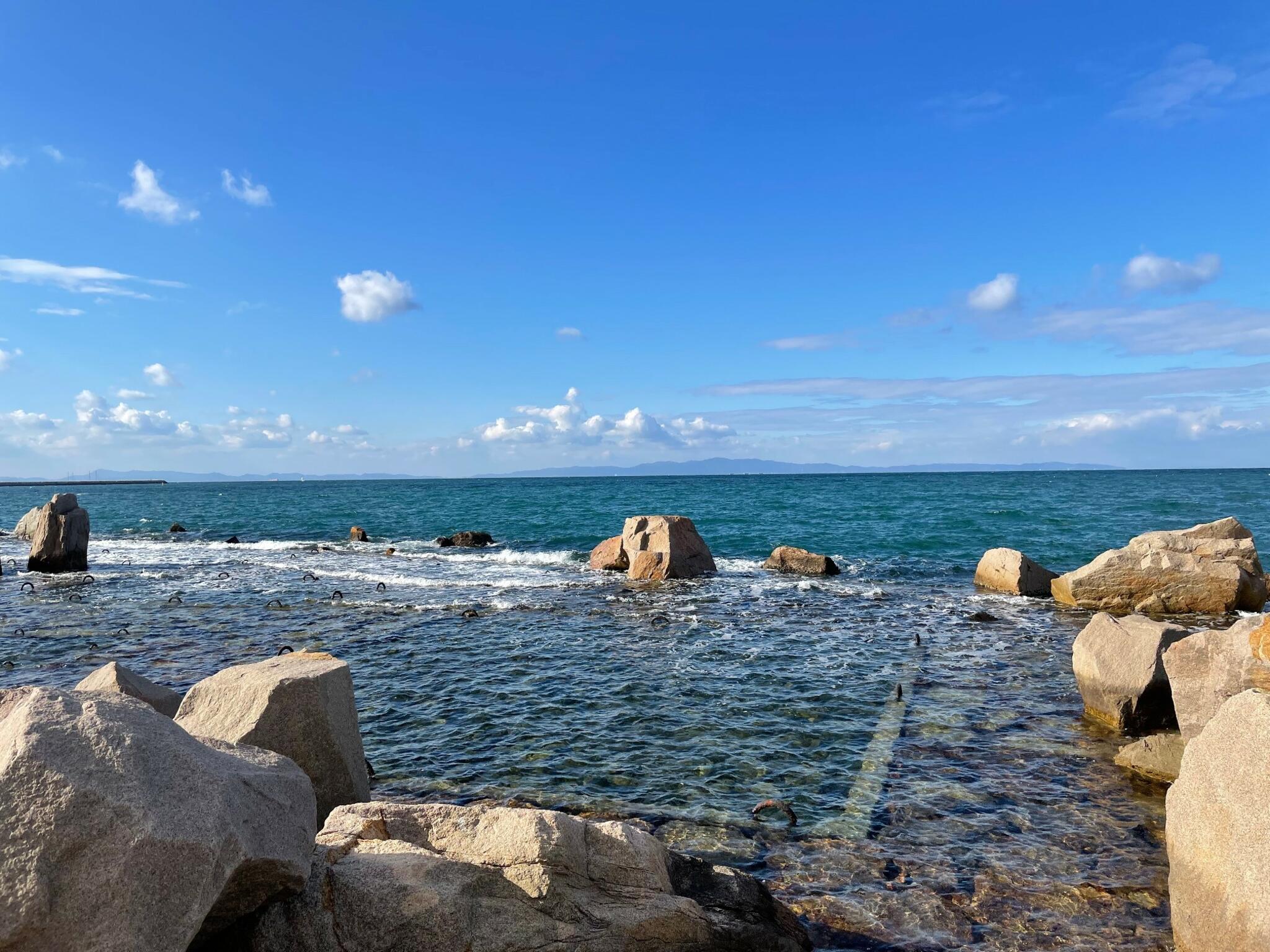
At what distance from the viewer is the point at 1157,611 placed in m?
23.5

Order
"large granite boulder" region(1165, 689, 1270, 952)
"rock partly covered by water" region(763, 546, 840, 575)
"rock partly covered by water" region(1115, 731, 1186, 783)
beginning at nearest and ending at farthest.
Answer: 1. "large granite boulder" region(1165, 689, 1270, 952)
2. "rock partly covered by water" region(1115, 731, 1186, 783)
3. "rock partly covered by water" region(763, 546, 840, 575)

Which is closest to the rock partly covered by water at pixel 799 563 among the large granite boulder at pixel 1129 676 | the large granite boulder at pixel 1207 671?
the large granite boulder at pixel 1129 676

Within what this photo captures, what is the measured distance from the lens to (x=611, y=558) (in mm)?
35094

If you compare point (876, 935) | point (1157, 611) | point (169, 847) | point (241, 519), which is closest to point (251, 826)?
point (169, 847)

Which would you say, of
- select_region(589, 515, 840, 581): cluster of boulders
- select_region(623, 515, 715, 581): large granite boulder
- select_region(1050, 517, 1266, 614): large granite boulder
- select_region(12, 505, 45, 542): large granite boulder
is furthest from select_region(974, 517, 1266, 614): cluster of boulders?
select_region(12, 505, 45, 542): large granite boulder

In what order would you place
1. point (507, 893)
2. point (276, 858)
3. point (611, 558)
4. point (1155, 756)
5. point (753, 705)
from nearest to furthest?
point (276, 858)
point (507, 893)
point (1155, 756)
point (753, 705)
point (611, 558)

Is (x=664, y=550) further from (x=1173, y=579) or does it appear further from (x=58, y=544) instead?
(x=58, y=544)

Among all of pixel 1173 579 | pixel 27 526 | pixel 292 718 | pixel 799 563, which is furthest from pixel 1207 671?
pixel 27 526

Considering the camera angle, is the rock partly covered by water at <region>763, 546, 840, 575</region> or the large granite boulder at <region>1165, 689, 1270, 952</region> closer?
the large granite boulder at <region>1165, 689, 1270, 952</region>

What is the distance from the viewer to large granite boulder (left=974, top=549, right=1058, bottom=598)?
89.4 ft

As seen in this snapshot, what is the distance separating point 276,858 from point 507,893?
1.90 m

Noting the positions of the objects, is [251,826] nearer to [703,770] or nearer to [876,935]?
[876,935]

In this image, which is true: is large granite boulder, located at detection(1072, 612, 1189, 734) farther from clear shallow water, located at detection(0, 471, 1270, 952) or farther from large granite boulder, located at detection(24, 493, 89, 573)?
large granite boulder, located at detection(24, 493, 89, 573)

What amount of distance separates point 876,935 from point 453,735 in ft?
26.5
